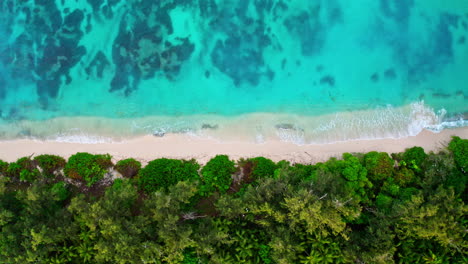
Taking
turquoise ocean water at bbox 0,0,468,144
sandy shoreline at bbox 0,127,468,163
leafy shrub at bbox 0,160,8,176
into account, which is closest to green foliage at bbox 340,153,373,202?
sandy shoreline at bbox 0,127,468,163

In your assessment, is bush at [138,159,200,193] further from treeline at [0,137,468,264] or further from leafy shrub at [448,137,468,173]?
leafy shrub at [448,137,468,173]

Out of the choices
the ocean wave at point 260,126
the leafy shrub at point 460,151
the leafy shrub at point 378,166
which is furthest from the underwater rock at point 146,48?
the leafy shrub at point 460,151

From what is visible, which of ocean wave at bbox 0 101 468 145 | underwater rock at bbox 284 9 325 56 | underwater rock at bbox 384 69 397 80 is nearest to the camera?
ocean wave at bbox 0 101 468 145

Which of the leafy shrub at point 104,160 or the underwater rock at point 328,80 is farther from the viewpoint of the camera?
the underwater rock at point 328,80

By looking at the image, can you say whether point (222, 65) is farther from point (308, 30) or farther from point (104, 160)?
point (104, 160)

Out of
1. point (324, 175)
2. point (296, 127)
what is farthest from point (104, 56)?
point (324, 175)

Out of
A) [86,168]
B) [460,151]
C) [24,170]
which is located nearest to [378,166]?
[460,151]

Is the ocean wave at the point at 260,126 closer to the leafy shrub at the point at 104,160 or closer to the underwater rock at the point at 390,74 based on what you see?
the leafy shrub at the point at 104,160
